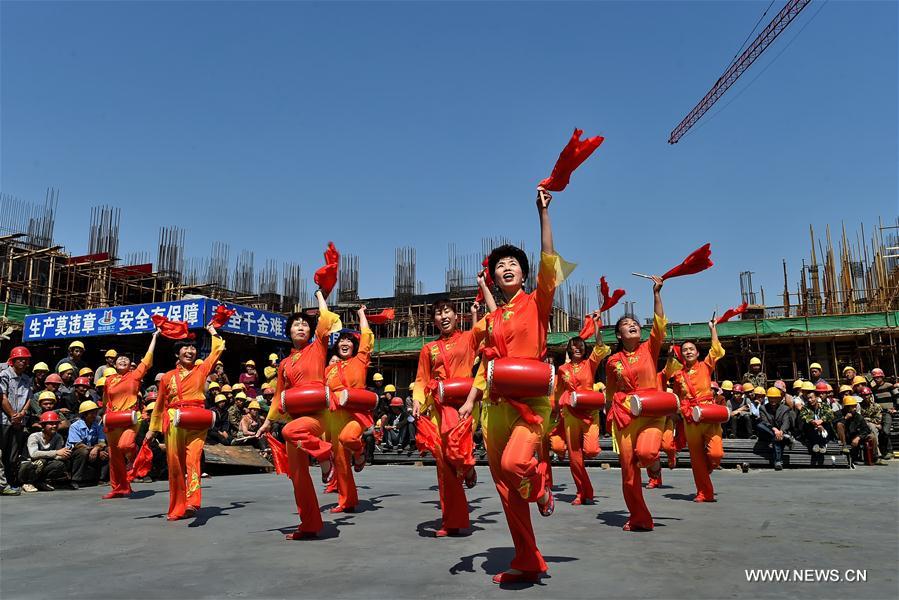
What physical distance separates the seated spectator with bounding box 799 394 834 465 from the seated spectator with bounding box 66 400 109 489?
43.7 ft

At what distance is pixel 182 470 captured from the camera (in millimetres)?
7012

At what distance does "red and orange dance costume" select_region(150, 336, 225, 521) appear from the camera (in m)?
6.98

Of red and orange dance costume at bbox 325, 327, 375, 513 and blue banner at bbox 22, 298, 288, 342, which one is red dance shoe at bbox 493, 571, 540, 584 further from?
blue banner at bbox 22, 298, 288, 342

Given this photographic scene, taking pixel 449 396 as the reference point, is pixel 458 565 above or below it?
below

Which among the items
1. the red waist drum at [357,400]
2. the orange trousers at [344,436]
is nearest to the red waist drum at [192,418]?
the orange trousers at [344,436]

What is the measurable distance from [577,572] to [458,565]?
82cm

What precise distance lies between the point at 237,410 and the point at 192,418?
28.9 ft

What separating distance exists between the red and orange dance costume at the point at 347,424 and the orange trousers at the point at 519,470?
7.92 ft

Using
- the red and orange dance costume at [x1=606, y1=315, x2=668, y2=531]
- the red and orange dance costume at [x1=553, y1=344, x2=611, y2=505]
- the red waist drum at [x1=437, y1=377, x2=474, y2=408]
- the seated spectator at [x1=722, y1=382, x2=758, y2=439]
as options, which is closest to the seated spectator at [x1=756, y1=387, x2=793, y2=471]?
the seated spectator at [x1=722, y1=382, x2=758, y2=439]

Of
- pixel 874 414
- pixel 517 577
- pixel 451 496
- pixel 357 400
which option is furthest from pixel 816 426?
pixel 517 577

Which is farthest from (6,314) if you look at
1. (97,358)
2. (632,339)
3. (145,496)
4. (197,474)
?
(632,339)

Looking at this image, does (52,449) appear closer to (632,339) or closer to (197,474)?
(197,474)

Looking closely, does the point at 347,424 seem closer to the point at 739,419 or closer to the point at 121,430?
the point at 121,430

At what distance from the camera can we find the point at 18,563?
4895 millimetres
